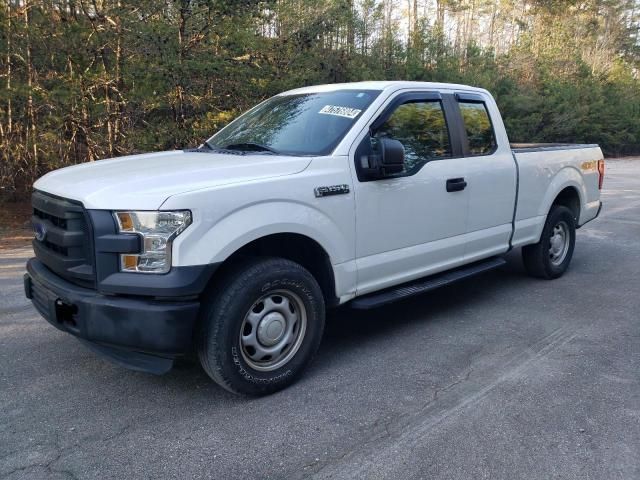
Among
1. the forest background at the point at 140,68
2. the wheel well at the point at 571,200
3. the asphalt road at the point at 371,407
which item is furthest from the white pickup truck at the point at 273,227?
the forest background at the point at 140,68

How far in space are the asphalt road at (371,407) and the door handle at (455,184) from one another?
1.16 m

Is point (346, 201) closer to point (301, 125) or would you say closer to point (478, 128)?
point (301, 125)

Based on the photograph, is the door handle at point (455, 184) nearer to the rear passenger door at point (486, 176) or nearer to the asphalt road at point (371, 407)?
the rear passenger door at point (486, 176)

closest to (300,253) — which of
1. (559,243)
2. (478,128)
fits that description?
(478,128)

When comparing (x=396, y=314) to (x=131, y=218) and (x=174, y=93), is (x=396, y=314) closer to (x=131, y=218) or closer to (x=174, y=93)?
(x=131, y=218)

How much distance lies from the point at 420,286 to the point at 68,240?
2.59m

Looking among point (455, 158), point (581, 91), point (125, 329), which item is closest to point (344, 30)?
point (455, 158)

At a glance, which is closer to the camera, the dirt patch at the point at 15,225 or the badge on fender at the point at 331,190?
the badge on fender at the point at 331,190

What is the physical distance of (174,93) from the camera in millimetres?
10648

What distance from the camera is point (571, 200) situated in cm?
661

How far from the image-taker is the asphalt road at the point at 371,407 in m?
2.87

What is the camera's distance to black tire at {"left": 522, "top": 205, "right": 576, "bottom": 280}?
6156 mm

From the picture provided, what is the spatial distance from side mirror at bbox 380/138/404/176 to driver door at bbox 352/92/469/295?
125 millimetres

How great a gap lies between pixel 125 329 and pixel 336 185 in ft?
5.28
